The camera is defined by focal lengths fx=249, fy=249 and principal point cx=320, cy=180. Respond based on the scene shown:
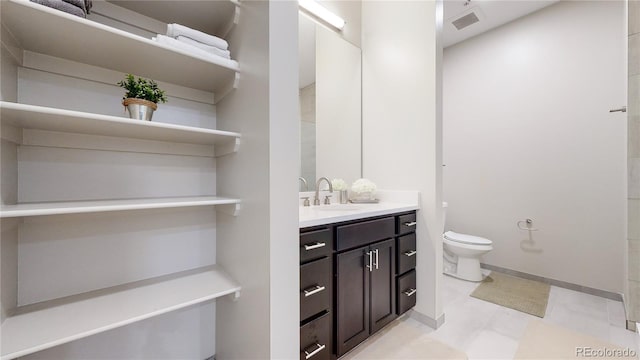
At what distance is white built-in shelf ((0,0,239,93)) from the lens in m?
0.78

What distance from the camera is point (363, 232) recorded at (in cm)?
147

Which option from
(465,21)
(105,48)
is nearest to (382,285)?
(105,48)

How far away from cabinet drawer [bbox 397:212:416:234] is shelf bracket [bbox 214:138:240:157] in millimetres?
1181

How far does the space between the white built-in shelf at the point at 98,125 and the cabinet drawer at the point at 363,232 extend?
2.36ft

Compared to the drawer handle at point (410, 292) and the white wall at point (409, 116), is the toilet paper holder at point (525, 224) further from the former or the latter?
the drawer handle at point (410, 292)

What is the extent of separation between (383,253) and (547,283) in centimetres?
215

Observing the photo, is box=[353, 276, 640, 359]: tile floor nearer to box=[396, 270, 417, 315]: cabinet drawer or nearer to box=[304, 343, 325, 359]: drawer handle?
box=[396, 270, 417, 315]: cabinet drawer

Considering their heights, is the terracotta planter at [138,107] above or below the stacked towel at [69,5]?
below

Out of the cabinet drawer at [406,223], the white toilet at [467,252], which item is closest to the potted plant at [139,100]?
the cabinet drawer at [406,223]

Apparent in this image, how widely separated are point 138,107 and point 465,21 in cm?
315

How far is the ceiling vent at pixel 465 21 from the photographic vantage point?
8.48 ft

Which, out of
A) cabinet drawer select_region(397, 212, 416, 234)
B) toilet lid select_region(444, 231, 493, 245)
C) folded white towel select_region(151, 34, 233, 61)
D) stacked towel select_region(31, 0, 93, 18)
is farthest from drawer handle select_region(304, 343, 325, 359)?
toilet lid select_region(444, 231, 493, 245)

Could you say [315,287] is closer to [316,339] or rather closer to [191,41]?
[316,339]

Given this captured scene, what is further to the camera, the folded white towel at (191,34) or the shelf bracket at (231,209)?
the shelf bracket at (231,209)
